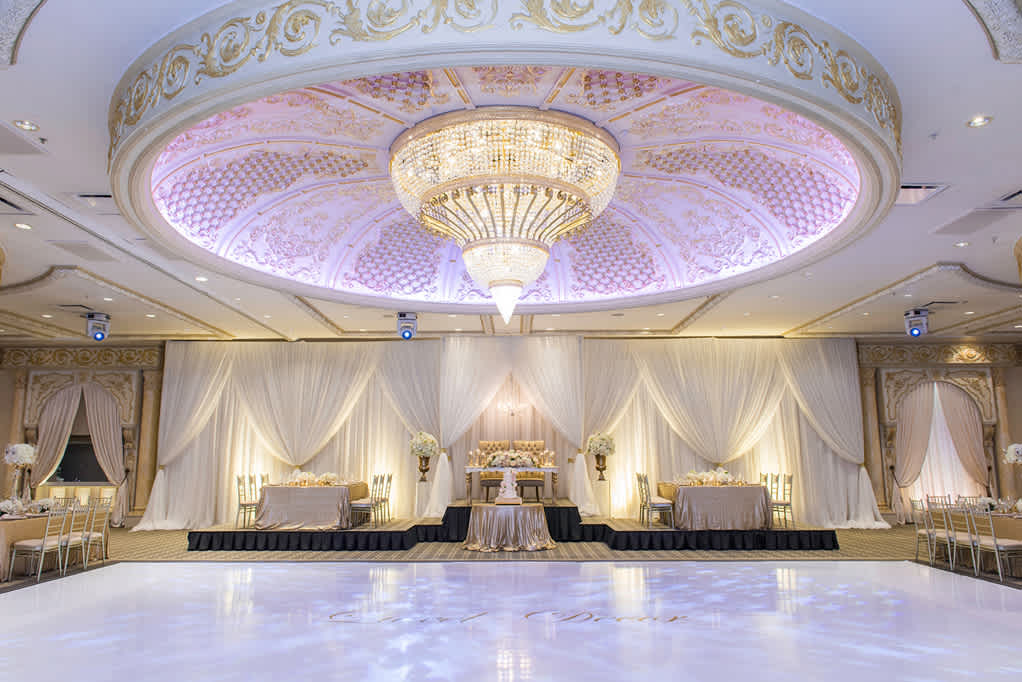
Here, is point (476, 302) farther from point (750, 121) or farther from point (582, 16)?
point (582, 16)

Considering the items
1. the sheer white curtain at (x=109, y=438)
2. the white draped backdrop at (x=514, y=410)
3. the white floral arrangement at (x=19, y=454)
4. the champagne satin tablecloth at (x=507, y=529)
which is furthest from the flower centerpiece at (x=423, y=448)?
the white floral arrangement at (x=19, y=454)

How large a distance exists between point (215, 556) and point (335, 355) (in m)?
4.89

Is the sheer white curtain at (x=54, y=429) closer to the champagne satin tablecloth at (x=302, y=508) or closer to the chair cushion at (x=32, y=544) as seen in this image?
the champagne satin tablecloth at (x=302, y=508)

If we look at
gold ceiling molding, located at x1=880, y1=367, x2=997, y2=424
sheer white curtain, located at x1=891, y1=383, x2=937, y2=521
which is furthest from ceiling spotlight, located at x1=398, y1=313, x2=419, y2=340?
sheer white curtain, located at x1=891, y1=383, x2=937, y2=521

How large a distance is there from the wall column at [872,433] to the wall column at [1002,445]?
2.18 metres

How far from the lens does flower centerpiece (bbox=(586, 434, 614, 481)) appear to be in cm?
1204

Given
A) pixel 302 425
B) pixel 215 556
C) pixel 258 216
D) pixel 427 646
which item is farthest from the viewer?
pixel 302 425

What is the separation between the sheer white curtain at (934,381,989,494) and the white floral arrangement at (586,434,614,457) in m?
6.69

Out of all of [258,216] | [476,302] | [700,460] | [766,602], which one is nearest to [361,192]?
[258,216]

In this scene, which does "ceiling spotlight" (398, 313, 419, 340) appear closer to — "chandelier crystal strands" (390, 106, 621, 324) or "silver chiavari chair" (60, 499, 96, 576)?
"silver chiavari chair" (60, 499, 96, 576)

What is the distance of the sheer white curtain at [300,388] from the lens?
1280 centimetres

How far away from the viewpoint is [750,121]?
570cm

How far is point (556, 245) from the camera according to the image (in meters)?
9.52

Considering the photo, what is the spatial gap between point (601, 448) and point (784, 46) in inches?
354
